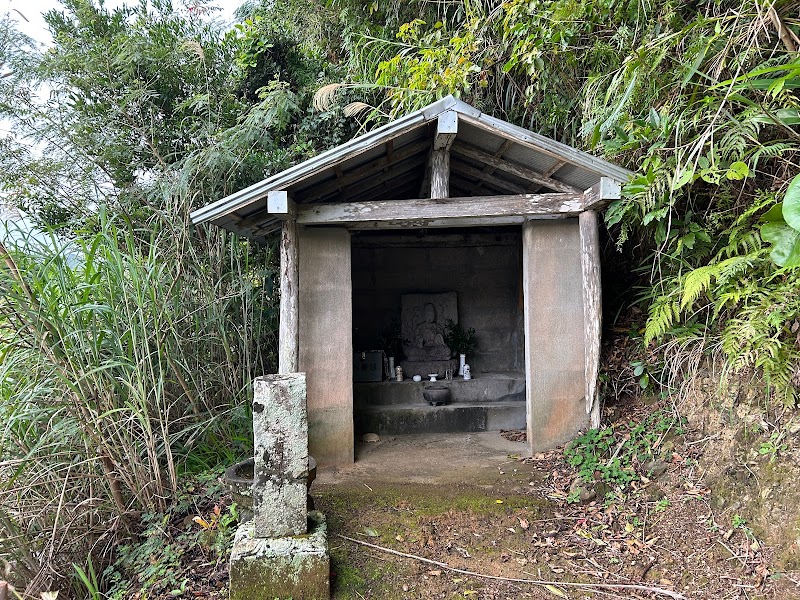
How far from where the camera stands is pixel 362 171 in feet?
15.4

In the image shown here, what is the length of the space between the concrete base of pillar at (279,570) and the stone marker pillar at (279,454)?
0.30 ft

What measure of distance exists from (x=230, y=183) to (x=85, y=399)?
9.09 ft

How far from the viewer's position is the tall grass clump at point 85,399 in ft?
9.81

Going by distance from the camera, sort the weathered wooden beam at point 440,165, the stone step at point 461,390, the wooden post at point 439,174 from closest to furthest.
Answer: the weathered wooden beam at point 440,165
the wooden post at point 439,174
the stone step at point 461,390

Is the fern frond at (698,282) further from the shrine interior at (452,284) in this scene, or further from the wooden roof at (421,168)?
the shrine interior at (452,284)

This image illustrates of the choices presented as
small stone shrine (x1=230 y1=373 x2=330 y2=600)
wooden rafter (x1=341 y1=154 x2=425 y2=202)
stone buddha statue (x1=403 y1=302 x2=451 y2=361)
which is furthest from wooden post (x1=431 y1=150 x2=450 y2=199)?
stone buddha statue (x1=403 y1=302 x2=451 y2=361)

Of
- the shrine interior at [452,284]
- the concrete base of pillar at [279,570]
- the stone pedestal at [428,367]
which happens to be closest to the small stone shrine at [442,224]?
the shrine interior at [452,284]

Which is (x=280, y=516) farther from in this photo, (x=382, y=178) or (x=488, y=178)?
(x=488, y=178)

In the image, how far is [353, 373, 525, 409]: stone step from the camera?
241 inches

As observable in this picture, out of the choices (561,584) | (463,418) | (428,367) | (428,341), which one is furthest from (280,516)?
(428,341)

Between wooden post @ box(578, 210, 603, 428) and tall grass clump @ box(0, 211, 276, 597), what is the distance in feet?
10.9

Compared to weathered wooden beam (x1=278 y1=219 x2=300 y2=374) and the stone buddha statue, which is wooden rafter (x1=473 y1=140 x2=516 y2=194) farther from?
the stone buddha statue

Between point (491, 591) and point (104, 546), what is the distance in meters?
2.63

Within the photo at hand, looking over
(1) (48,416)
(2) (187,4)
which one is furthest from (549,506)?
(2) (187,4)
